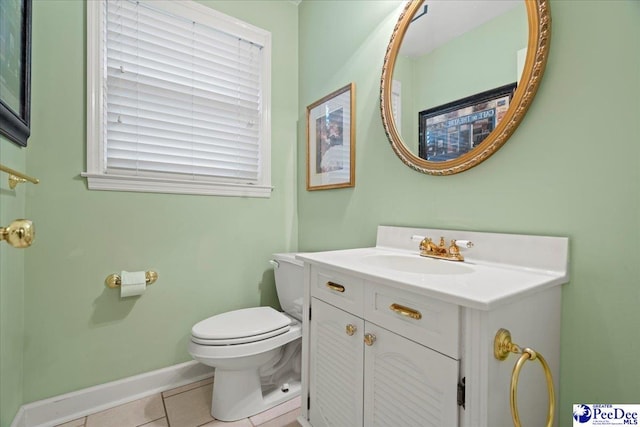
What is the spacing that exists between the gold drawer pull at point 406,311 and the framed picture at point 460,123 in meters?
0.67

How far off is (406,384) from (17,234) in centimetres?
113

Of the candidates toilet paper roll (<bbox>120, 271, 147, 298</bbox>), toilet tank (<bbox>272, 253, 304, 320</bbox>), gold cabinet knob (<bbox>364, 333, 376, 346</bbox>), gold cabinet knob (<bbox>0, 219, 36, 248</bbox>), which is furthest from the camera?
toilet tank (<bbox>272, 253, 304, 320</bbox>)

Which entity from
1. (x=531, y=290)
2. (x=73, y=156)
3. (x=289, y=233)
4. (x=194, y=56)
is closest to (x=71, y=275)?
(x=73, y=156)

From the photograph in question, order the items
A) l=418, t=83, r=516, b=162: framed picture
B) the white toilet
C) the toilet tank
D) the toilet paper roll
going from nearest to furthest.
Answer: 1. l=418, t=83, r=516, b=162: framed picture
2. the white toilet
3. the toilet paper roll
4. the toilet tank

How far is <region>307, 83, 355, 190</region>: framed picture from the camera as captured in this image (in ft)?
5.48

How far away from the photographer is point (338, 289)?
1048mm

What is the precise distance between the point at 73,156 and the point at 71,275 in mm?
603

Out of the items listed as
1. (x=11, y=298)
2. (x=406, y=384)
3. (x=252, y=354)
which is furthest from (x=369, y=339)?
(x=11, y=298)

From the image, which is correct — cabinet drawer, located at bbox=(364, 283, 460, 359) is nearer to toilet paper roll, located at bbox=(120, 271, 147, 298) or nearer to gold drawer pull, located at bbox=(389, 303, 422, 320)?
gold drawer pull, located at bbox=(389, 303, 422, 320)

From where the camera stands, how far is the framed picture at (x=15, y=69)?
98 cm

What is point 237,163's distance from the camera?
1.96 metres

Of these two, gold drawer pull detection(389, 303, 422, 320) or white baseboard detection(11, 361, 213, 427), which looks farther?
white baseboard detection(11, 361, 213, 427)

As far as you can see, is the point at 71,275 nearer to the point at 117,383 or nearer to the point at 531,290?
the point at 117,383

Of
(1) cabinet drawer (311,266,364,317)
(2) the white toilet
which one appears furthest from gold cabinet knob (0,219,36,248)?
(1) cabinet drawer (311,266,364,317)
